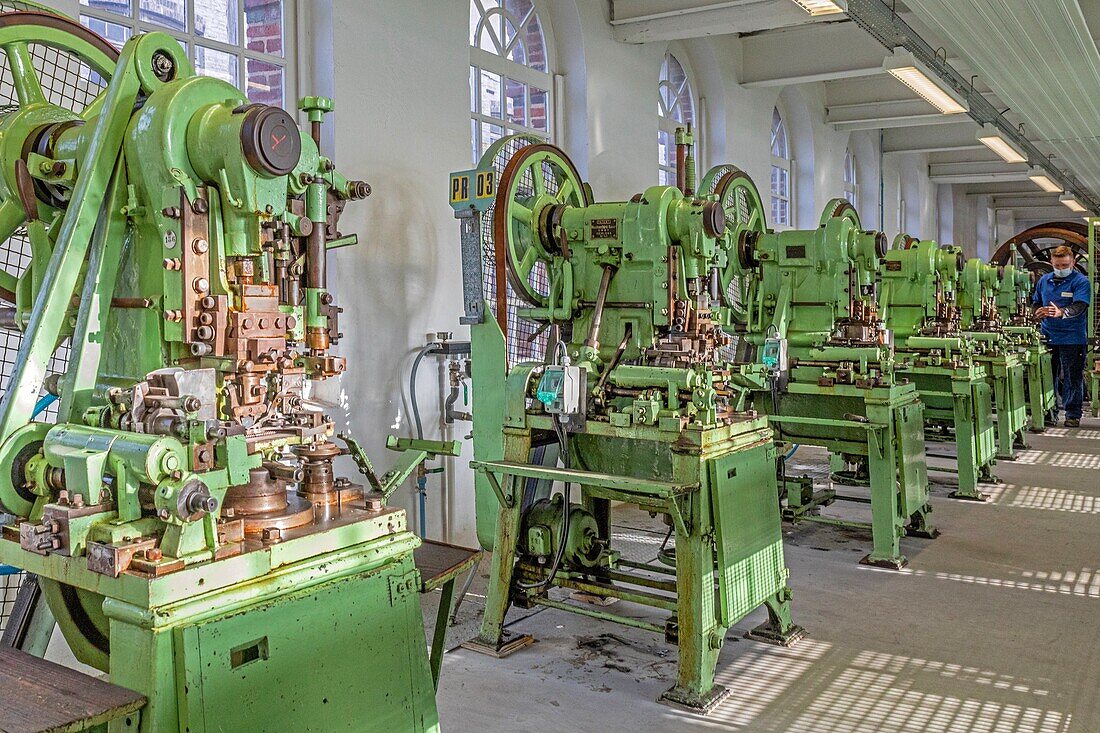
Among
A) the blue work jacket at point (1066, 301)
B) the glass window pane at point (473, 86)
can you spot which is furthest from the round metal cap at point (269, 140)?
the blue work jacket at point (1066, 301)

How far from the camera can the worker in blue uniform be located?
8.45 m

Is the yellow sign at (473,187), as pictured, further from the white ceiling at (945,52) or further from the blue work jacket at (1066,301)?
the blue work jacket at (1066,301)

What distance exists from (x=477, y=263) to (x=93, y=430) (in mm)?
1811

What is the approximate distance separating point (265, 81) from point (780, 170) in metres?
5.91

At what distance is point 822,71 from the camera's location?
692 cm

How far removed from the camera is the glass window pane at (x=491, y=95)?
4802mm

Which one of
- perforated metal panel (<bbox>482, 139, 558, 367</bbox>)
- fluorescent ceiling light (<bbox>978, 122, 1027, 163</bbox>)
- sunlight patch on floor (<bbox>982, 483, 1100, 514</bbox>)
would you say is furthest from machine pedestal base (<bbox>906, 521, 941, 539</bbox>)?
fluorescent ceiling light (<bbox>978, 122, 1027, 163</bbox>)

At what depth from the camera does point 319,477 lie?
6.01 ft

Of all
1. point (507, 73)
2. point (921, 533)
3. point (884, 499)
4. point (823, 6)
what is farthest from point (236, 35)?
point (921, 533)

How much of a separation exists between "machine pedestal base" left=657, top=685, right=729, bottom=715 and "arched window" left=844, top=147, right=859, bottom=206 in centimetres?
819

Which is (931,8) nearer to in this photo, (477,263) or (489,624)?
(477,263)

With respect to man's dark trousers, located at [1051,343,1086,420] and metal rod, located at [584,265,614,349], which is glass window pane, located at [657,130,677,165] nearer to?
metal rod, located at [584,265,614,349]

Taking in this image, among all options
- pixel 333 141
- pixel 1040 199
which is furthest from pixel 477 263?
pixel 1040 199

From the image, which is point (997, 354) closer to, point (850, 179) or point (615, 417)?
point (850, 179)
